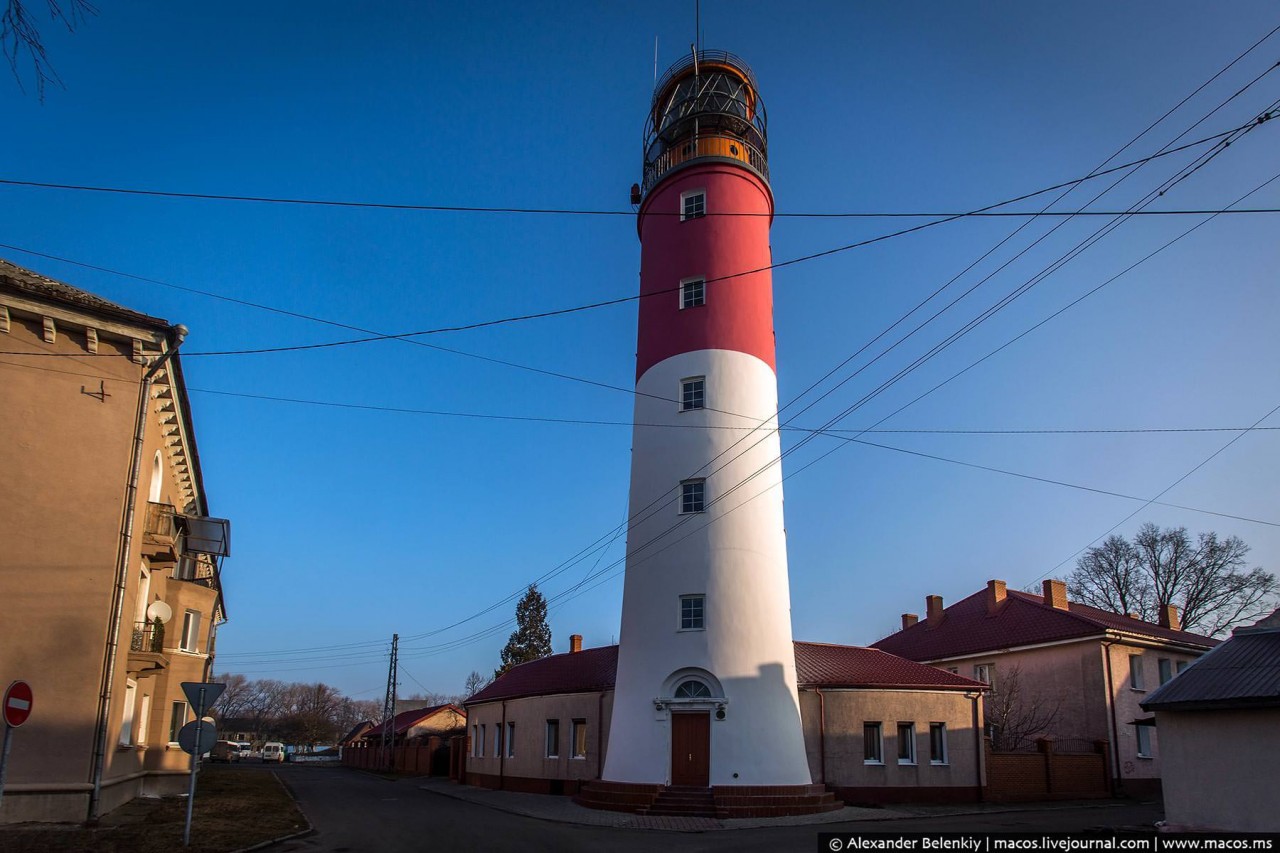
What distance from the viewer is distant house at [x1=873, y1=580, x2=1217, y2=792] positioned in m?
31.1

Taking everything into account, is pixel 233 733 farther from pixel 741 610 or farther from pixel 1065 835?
pixel 1065 835

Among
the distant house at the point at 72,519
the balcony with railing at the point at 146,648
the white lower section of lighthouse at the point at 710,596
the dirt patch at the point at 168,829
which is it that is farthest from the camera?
the white lower section of lighthouse at the point at 710,596

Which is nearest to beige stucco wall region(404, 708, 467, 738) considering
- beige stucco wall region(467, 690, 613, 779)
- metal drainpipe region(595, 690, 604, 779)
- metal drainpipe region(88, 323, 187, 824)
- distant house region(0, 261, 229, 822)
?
beige stucco wall region(467, 690, 613, 779)

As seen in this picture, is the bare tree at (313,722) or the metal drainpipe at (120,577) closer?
the metal drainpipe at (120,577)

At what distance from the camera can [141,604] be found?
2156cm

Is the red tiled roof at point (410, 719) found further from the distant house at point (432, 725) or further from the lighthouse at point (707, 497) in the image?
the lighthouse at point (707, 497)

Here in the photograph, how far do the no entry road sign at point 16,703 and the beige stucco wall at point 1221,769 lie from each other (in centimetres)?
1772

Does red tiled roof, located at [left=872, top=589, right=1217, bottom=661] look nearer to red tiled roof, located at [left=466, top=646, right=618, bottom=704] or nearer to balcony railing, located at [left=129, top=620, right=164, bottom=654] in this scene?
red tiled roof, located at [left=466, top=646, right=618, bottom=704]

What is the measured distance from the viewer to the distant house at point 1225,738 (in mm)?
14344

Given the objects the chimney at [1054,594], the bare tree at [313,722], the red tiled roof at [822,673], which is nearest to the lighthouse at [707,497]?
the red tiled roof at [822,673]

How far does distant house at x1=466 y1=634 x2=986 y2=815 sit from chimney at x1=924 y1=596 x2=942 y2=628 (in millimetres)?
13485

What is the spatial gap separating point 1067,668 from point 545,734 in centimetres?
1947

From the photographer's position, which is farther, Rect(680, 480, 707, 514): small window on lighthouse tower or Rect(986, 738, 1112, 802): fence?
Rect(986, 738, 1112, 802): fence

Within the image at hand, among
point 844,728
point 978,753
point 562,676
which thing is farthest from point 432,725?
point 978,753
